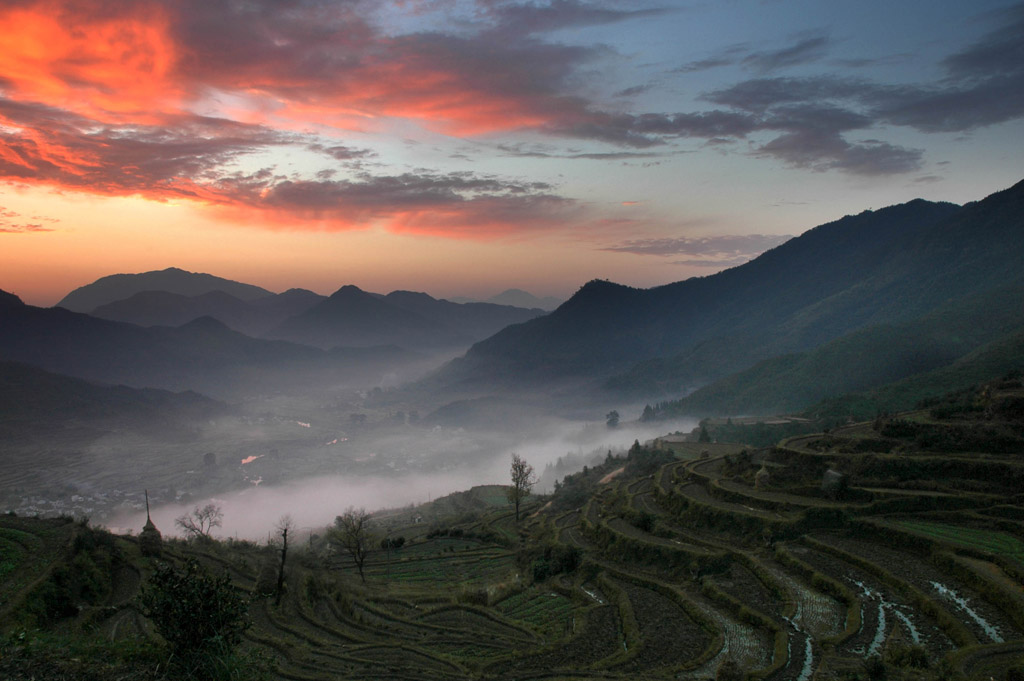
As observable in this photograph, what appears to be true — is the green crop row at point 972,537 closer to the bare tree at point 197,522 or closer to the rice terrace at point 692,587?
the rice terrace at point 692,587

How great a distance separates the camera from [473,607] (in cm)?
3691

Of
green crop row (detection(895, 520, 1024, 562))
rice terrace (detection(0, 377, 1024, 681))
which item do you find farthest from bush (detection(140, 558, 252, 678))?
green crop row (detection(895, 520, 1024, 562))

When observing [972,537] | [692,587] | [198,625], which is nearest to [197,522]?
[692,587]

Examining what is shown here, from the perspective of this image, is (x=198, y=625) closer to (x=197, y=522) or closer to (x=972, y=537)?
(x=972, y=537)

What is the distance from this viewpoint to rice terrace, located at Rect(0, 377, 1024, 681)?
2228 centimetres

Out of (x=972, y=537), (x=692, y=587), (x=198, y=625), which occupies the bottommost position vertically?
(x=692, y=587)

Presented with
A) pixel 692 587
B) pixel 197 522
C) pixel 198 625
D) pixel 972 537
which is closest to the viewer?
pixel 198 625

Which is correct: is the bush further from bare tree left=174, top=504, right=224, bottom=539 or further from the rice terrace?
bare tree left=174, top=504, right=224, bottom=539

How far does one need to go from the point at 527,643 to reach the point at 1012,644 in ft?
68.4

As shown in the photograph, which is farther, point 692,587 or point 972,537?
point 692,587

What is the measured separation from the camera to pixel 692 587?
3369 cm

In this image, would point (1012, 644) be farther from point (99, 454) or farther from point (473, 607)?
point (99, 454)

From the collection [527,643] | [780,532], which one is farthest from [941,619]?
[527,643]

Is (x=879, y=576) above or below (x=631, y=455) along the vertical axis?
above
